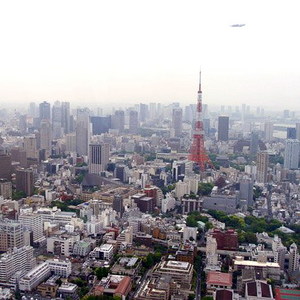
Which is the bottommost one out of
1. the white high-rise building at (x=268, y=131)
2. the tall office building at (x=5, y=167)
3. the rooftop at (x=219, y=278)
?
the rooftop at (x=219, y=278)

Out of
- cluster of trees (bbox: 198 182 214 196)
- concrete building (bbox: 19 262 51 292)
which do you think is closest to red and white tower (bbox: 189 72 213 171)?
cluster of trees (bbox: 198 182 214 196)

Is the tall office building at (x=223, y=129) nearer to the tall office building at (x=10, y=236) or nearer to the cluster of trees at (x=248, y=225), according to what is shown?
the cluster of trees at (x=248, y=225)

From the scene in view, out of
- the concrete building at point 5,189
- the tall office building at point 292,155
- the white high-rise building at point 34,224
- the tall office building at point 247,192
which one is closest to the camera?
the white high-rise building at point 34,224

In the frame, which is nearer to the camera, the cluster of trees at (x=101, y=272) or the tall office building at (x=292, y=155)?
the cluster of trees at (x=101, y=272)

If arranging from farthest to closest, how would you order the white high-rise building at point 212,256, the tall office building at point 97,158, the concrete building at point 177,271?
the tall office building at point 97,158 → the white high-rise building at point 212,256 → the concrete building at point 177,271

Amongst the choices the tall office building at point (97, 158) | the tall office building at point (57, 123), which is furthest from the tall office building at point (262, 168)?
the tall office building at point (57, 123)

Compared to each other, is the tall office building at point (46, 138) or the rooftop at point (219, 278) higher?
the tall office building at point (46, 138)
